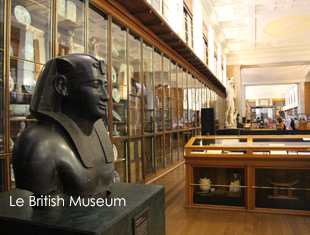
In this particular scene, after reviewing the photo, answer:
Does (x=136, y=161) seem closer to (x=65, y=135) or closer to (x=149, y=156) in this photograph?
(x=149, y=156)

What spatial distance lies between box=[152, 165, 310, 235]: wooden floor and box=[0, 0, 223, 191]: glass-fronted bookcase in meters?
1.58

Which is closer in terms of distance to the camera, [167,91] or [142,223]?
[142,223]

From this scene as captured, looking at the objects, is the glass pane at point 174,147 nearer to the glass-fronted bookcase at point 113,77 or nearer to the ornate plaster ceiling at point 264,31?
the glass-fronted bookcase at point 113,77

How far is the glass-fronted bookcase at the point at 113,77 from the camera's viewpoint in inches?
111

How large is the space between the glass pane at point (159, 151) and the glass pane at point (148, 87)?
0.52 m

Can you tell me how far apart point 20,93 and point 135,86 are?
2967 millimetres

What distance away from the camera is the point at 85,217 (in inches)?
61.3

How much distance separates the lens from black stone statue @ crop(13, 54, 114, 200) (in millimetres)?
1559

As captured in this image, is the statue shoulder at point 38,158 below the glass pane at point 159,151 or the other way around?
the other way around

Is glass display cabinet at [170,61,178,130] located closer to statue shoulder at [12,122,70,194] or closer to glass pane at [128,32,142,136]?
glass pane at [128,32,142,136]

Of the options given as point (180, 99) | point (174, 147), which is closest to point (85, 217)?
point (174, 147)

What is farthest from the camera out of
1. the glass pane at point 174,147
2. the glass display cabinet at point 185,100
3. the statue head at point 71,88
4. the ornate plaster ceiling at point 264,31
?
the ornate plaster ceiling at point 264,31

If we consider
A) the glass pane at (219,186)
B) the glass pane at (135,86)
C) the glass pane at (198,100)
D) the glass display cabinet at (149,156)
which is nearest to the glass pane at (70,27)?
the glass pane at (135,86)

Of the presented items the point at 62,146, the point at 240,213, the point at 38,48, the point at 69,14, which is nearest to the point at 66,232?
the point at 62,146
